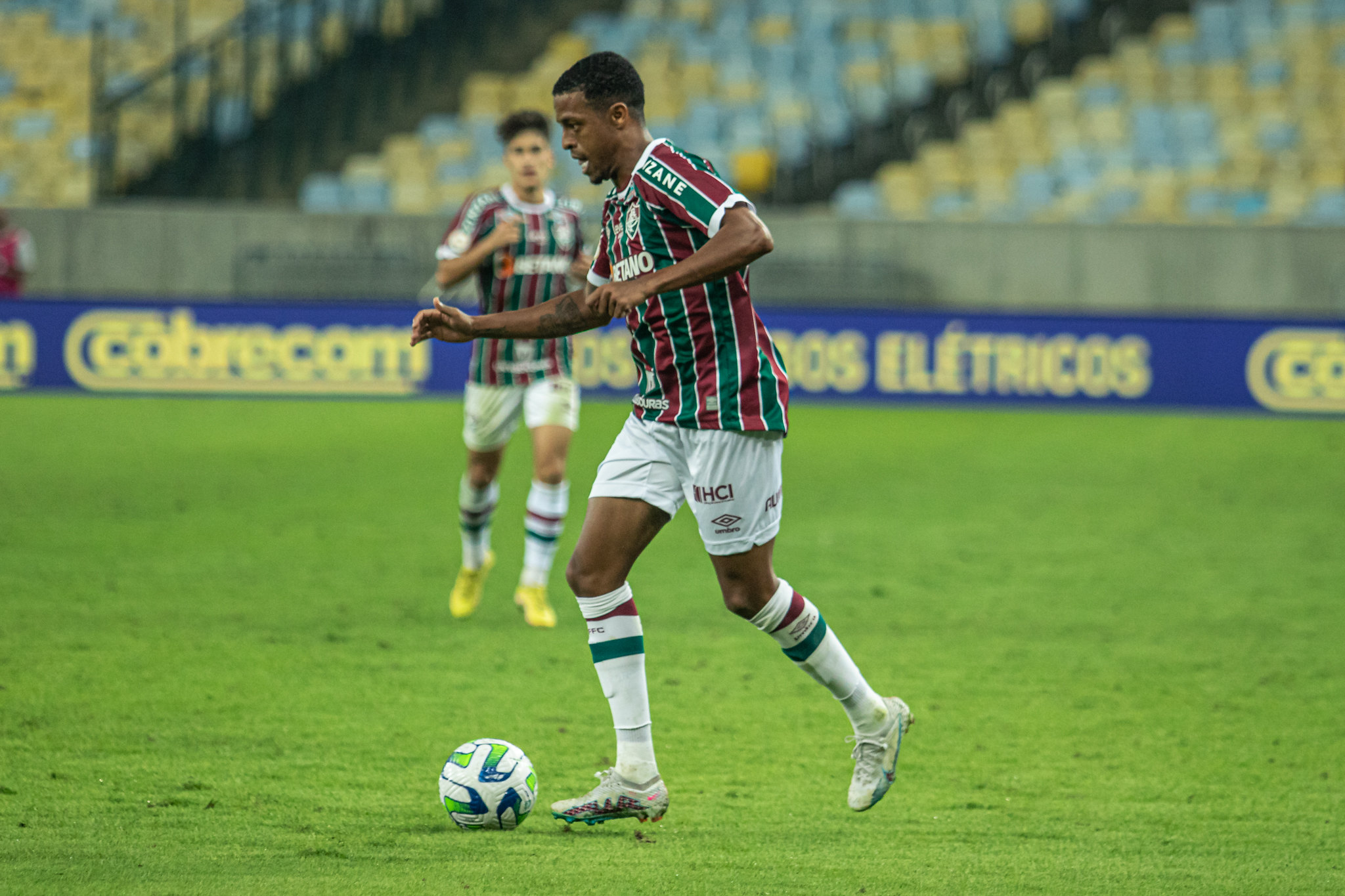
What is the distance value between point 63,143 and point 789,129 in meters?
9.49

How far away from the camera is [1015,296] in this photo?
1806 centimetres

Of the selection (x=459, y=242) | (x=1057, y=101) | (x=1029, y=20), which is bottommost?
(x=459, y=242)

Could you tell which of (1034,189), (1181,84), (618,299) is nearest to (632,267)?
(618,299)

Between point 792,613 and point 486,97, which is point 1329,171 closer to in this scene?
point 486,97

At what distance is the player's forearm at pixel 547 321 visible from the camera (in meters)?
4.30

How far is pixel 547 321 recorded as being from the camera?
14.3ft

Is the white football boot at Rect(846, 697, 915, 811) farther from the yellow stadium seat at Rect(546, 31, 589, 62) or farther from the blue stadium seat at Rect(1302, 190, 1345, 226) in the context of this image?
the yellow stadium seat at Rect(546, 31, 589, 62)

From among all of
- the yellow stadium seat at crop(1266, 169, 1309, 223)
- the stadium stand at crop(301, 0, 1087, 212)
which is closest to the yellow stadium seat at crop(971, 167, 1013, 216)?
the stadium stand at crop(301, 0, 1087, 212)

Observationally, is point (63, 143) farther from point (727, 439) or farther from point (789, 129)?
point (727, 439)

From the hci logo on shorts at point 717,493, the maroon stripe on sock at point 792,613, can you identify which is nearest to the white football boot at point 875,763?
the maroon stripe on sock at point 792,613

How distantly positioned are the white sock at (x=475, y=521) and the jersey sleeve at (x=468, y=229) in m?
1.08

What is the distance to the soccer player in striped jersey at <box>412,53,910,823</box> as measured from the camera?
163 inches

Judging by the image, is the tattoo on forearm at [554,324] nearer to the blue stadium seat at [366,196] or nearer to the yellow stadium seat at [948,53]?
the blue stadium seat at [366,196]

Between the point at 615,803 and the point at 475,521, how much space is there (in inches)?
128
